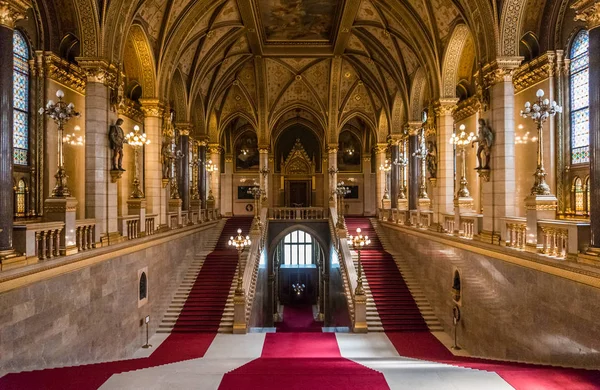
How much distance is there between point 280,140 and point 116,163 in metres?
24.8

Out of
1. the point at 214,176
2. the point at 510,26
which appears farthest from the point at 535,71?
the point at 214,176

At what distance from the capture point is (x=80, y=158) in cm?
1580

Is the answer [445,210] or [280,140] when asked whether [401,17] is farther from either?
[280,140]

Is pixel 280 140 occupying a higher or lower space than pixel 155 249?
higher

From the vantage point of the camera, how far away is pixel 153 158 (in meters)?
17.1

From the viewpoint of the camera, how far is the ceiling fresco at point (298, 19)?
19.1m

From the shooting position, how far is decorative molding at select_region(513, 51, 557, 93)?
1392 centimetres

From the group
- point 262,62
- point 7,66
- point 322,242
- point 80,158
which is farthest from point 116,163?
point 322,242

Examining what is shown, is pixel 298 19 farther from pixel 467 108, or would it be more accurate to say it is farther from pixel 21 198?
pixel 21 198

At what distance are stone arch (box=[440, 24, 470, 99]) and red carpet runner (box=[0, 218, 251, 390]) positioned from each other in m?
11.9

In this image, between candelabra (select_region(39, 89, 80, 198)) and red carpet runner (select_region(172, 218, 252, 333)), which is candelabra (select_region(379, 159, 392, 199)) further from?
candelabra (select_region(39, 89, 80, 198))

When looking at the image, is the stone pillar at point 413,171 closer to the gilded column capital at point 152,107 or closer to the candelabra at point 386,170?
Result: the candelabra at point 386,170

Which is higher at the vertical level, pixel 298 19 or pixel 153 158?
pixel 298 19

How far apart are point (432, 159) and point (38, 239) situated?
1417 cm
